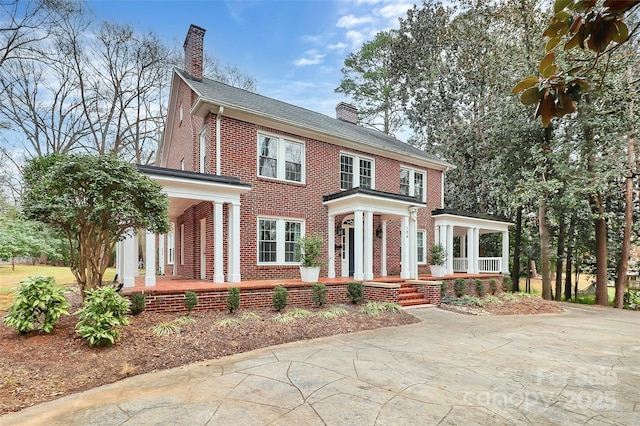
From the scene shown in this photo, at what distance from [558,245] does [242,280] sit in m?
14.5

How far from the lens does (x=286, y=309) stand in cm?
869

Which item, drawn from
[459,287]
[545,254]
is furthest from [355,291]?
[545,254]

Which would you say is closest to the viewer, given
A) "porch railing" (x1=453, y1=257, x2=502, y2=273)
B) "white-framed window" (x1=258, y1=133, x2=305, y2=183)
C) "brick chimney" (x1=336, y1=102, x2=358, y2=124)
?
"white-framed window" (x1=258, y1=133, x2=305, y2=183)

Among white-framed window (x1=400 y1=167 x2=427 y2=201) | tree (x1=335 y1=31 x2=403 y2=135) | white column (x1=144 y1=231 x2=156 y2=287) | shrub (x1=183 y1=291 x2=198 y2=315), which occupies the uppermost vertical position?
tree (x1=335 y1=31 x2=403 y2=135)

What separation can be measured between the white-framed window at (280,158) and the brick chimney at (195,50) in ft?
12.5

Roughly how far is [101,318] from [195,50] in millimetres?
10254

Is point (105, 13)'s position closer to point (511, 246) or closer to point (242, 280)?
point (242, 280)

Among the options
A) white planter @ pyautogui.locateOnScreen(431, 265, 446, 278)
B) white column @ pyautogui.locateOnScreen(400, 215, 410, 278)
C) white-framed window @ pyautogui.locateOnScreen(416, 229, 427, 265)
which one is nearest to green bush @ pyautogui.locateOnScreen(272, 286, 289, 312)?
white column @ pyautogui.locateOnScreen(400, 215, 410, 278)

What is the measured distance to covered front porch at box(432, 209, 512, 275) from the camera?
49.2ft

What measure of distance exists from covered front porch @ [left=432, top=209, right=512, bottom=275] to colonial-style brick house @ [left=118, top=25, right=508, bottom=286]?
425 millimetres

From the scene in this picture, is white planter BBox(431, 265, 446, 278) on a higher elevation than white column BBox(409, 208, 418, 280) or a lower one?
lower

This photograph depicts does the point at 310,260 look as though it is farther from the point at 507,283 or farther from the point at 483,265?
the point at 483,265

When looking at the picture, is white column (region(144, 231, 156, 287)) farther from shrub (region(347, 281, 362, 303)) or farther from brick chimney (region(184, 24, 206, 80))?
brick chimney (region(184, 24, 206, 80))

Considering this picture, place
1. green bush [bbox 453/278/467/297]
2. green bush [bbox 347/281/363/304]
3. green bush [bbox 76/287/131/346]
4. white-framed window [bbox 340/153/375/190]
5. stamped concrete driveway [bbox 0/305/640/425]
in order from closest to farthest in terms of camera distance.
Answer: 1. stamped concrete driveway [bbox 0/305/640/425]
2. green bush [bbox 76/287/131/346]
3. green bush [bbox 347/281/363/304]
4. green bush [bbox 453/278/467/297]
5. white-framed window [bbox 340/153/375/190]
